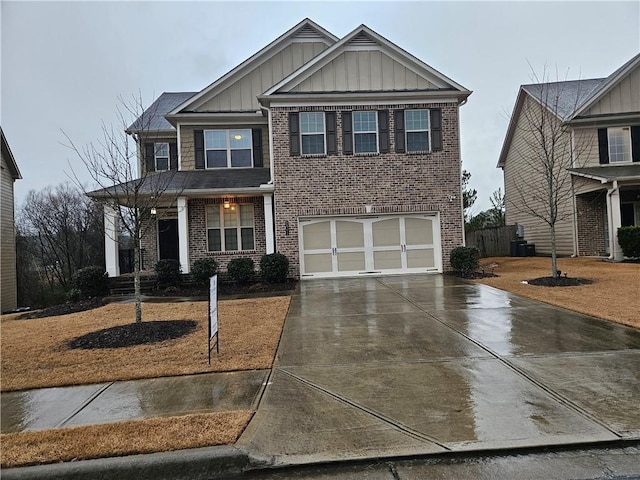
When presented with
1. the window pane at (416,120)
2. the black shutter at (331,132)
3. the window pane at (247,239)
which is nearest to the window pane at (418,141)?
the window pane at (416,120)

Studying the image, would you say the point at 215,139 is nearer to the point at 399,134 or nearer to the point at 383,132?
the point at 383,132

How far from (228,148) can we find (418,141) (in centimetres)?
757

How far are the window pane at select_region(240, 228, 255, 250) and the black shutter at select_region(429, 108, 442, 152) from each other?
7512 millimetres

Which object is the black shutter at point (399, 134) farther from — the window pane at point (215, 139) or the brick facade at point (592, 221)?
the brick facade at point (592, 221)

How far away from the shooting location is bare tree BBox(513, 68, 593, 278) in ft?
58.1

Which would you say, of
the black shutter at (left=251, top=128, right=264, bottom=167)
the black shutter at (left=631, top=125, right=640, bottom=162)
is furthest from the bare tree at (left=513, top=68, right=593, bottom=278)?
the black shutter at (left=251, top=128, right=264, bottom=167)

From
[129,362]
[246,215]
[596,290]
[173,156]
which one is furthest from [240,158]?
[596,290]

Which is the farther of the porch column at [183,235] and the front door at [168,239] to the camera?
the front door at [168,239]

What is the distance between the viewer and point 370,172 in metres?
14.2

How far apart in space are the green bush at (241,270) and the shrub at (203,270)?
1.86 feet

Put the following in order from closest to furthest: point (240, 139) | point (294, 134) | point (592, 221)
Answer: point (294, 134)
point (240, 139)
point (592, 221)

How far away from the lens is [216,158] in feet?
52.3

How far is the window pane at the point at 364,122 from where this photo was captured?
1418 cm

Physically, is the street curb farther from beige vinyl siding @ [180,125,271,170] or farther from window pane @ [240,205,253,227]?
beige vinyl siding @ [180,125,271,170]
